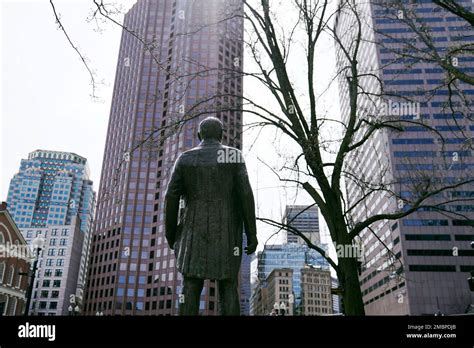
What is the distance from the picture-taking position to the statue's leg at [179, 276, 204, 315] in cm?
511

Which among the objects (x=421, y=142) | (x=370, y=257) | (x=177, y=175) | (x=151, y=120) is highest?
(x=151, y=120)

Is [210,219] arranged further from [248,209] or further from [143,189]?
[143,189]

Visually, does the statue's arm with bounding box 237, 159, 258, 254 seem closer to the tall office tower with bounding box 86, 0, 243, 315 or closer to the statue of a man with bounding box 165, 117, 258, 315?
the statue of a man with bounding box 165, 117, 258, 315

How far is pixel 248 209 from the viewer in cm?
563

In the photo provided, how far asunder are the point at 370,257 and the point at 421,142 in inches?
1416

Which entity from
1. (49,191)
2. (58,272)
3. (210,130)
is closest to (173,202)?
(210,130)

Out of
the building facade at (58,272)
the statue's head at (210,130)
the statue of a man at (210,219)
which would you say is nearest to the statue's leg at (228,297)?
the statue of a man at (210,219)

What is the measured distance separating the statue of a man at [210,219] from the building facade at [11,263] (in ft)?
129

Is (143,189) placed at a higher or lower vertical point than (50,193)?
lower

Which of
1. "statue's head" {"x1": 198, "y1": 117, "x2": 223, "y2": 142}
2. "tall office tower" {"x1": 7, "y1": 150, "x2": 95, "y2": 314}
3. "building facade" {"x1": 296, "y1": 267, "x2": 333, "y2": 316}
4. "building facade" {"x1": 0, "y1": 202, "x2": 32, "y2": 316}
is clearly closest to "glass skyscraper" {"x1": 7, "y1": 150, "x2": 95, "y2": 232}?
"tall office tower" {"x1": 7, "y1": 150, "x2": 95, "y2": 314}

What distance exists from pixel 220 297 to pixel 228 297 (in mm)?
146
